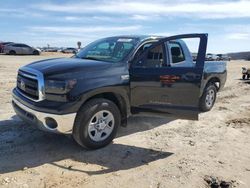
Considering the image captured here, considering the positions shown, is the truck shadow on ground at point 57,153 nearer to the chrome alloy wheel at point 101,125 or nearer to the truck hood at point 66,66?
the chrome alloy wheel at point 101,125

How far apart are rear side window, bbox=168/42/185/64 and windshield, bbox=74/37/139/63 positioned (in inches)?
35.2

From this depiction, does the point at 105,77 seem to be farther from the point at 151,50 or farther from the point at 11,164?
the point at 11,164

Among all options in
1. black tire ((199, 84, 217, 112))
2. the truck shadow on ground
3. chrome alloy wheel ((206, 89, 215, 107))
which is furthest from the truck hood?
chrome alloy wheel ((206, 89, 215, 107))

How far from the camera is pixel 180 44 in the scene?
8.08 meters

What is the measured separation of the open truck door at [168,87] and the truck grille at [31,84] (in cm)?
160

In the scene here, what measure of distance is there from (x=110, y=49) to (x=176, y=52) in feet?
5.06

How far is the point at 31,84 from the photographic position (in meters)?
5.95

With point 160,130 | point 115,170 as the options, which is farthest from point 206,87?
point 115,170

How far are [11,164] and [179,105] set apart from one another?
2871mm

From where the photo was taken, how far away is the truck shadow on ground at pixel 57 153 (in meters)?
5.40

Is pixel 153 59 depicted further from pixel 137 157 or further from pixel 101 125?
pixel 137 157

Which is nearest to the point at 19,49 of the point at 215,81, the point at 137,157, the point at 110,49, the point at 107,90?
the point at 215,81

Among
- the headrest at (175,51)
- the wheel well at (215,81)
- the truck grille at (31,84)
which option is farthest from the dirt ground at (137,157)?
the wheel well at (215,81)

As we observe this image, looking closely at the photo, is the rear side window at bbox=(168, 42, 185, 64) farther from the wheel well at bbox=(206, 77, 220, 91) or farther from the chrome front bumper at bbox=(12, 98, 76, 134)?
the chrome front bumper at bbox=(12, 98, 76, 134)
